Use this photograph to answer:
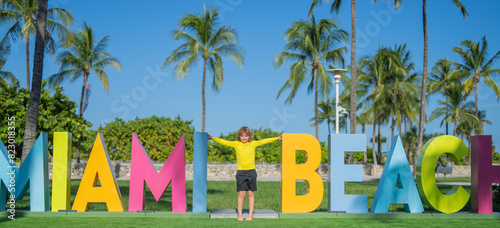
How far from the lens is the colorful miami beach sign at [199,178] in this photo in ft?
29.6

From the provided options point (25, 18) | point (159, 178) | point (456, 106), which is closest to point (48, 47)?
point (25, 18)

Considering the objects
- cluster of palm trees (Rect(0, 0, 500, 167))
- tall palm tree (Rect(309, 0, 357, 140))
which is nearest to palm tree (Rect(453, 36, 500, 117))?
cluster of palm trees (Rect(0, 0, 500, 167))

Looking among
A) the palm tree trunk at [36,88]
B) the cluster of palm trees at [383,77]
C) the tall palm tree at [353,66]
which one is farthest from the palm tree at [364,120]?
the palm tree trunk at [36,88]

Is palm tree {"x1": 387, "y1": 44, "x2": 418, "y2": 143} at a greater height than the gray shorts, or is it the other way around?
palm tree {"x1": 387, "y1": 44, "x2": 418, "y2": 143}

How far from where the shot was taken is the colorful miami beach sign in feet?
29.6

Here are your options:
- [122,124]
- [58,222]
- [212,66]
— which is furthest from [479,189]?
[122,124]

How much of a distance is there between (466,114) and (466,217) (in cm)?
3676

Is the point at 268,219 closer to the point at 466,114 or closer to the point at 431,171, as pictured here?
the point at 431,171

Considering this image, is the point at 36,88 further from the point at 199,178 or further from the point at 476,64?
the point at 476,64

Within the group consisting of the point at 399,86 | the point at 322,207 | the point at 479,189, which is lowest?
the point at 322,207

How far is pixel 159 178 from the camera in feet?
30.0

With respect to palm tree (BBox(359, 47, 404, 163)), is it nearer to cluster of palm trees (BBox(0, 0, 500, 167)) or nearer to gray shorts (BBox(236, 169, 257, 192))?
cluster of palm trees (BBox(0, 0, 500, 167))

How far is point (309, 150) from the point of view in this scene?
30.0ft

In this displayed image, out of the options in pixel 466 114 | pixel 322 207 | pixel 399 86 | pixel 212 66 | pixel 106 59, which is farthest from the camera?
pixel 466 114
